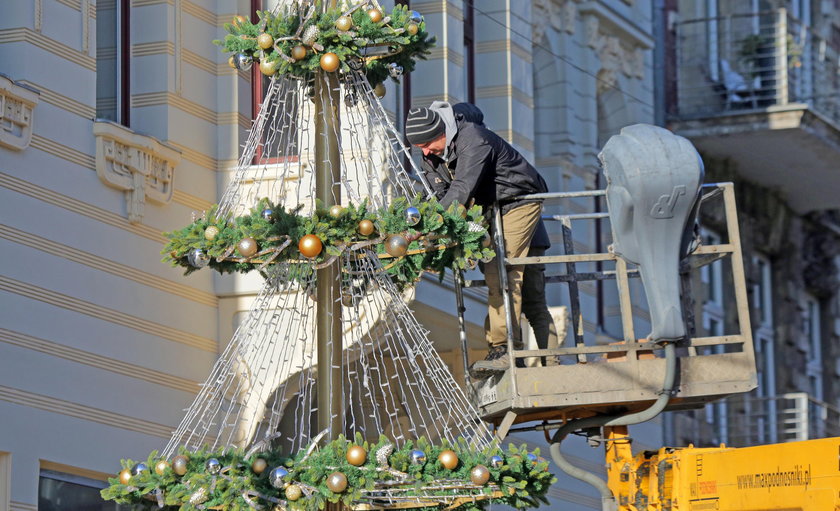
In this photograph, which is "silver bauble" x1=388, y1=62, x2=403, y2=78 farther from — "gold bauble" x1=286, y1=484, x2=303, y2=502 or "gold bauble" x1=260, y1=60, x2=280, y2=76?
"gold bauble" x1=286, y1=484, x2=303, y2=502

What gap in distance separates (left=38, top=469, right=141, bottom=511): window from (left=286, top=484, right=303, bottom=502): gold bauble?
315 centimetres

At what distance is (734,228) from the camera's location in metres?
10.2

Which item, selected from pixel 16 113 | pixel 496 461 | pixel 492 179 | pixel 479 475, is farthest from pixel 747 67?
pixel 479 475

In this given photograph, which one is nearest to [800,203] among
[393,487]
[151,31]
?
[151,31]

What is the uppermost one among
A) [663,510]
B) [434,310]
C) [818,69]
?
[818,69]

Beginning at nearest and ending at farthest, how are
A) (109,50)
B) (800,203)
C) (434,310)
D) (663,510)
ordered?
1. (663,510)
2. (109,50)
3. (434,310)
4. (800,203)

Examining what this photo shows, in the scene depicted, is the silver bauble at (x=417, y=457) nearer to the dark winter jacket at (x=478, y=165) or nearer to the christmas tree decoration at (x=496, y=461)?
the christmas tree decoration at (x=496, y=461)

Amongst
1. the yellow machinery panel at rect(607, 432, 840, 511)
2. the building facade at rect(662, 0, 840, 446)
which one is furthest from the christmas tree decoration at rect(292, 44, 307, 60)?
the building facade at rect(662, 0, 840, 446)

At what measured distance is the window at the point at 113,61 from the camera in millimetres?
13234

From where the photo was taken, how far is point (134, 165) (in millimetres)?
12672

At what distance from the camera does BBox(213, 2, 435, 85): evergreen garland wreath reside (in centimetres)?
→ 896

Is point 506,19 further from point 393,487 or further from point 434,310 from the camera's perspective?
point 393,487

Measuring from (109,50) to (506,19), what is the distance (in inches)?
206

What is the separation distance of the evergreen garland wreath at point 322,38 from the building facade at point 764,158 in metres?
14.1
